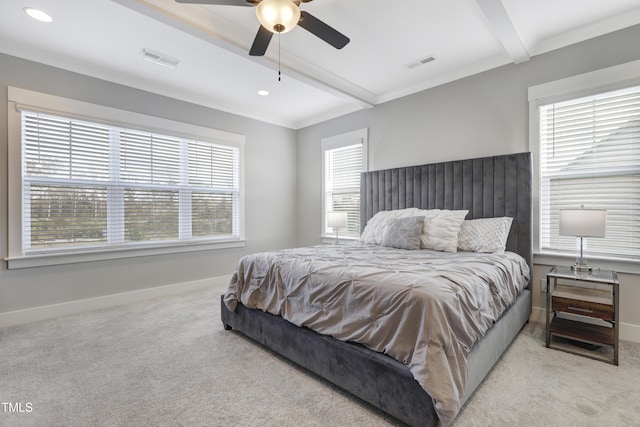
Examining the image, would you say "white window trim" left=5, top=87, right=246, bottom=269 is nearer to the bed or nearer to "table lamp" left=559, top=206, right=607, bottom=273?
the bed

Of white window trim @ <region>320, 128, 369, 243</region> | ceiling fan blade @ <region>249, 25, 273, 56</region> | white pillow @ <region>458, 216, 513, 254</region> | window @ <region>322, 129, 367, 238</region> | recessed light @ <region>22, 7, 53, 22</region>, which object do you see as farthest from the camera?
window @ <region>322, 129, 367, 238</region>

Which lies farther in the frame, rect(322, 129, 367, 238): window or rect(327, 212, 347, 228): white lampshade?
rect(322, 129, 367, 238): window

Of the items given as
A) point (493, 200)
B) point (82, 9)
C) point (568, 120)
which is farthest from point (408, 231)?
point (82, 9)

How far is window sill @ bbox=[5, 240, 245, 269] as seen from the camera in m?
3.05

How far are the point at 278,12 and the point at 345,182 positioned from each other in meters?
3.21

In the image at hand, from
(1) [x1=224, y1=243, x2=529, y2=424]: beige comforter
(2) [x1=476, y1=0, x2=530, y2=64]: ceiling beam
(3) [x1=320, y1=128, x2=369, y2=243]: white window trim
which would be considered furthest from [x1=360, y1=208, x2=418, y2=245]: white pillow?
(2) [x1=476, y1=0, x2=530, y2=64]: ceiling beam

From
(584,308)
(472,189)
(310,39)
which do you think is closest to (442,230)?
(472,189)

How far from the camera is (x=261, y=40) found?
7.35 feet

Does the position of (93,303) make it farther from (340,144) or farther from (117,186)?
(340,144)

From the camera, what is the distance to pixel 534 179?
3.04m

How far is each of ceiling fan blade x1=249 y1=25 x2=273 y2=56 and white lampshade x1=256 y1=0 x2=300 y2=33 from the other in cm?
16

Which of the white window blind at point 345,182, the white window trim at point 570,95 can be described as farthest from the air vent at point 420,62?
the white window blind at point 345,182

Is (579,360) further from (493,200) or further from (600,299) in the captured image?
(493,200)

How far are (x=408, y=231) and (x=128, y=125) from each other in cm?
358
